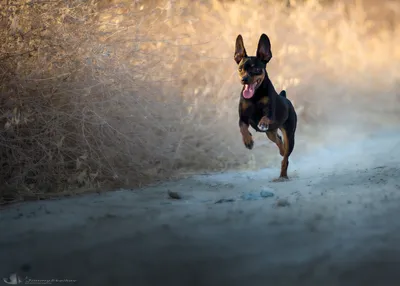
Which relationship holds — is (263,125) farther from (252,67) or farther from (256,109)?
(252,67)

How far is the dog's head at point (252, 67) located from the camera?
2.91 meters

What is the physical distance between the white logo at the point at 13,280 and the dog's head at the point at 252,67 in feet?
5.38

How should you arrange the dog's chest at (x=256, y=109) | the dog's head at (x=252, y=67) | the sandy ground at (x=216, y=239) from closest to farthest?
the sandy ground at (x=216, y=239) → the dog's head at (x=252, y=67) → the dog's chest at (x=256, y=109)

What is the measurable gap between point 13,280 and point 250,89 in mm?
1740

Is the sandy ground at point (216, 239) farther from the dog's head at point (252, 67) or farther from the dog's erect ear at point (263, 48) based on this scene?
the dog's erect ear at point (263, 48)

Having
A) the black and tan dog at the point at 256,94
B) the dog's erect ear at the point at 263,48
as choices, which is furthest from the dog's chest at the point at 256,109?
the dog's erect ear at the point at 263,48

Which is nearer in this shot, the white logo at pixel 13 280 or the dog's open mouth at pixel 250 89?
the white logo at pixel 13 280

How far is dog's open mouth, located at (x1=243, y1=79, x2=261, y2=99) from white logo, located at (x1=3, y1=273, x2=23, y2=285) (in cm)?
169

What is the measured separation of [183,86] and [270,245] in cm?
425

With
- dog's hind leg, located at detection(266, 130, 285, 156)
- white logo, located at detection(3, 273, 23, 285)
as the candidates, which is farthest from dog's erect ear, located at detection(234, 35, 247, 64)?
white logo, located at detection(3, 273, 23, 285)

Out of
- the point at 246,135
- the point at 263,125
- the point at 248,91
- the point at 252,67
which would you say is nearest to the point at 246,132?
the point at 246,135

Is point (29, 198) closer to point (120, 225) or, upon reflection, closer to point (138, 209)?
point (138, 209)

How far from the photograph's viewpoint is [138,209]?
269cm

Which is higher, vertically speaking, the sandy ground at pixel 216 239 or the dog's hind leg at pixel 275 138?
the dog's hind leg at pixel 275 138
